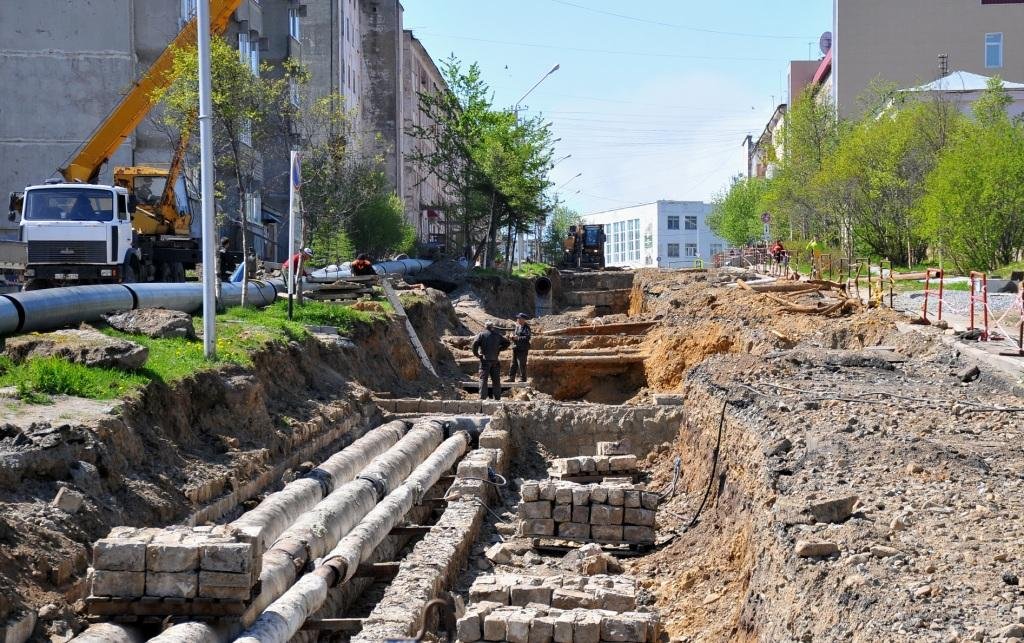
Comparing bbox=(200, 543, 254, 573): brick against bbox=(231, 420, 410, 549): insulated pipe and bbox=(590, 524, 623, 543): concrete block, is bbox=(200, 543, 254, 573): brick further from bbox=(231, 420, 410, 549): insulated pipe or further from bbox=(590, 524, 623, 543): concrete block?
bbox=(590, 524, 623, 543): concrete block

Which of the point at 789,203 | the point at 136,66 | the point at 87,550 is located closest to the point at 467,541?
the point at 87,550

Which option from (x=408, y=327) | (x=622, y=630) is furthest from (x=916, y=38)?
(x=622, y=630)

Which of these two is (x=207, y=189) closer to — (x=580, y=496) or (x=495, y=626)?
(x=580, y=496)

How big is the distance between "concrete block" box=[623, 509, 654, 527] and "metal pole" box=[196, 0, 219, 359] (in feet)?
19.1

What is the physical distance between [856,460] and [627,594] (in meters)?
2.49

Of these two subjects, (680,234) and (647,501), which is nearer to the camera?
(647,501)

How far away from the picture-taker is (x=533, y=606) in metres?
9.81

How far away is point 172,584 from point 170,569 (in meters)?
0.11

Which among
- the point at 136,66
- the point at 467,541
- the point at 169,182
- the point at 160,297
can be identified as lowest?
the point at 467,541

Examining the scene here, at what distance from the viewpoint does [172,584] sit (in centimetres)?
868

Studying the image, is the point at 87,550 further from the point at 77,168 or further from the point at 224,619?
the point at 77,168

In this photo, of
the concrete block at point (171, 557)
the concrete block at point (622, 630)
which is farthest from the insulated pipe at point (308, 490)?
the concrete block at point (622, 630)

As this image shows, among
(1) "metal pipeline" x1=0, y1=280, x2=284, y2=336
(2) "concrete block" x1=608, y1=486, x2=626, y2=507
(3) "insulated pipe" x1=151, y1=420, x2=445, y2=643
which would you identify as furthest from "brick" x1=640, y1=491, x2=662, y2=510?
(1) "metal pipeline" x1=0, y1=280, x2=284, y2=336

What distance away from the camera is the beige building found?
58938 mm
